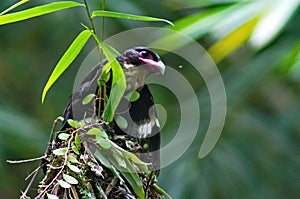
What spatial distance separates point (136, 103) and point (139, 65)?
8cm

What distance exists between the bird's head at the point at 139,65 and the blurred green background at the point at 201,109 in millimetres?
914

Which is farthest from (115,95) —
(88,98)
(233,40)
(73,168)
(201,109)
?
(201,109)

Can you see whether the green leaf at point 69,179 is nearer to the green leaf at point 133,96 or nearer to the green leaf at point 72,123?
the green leaf at point 72,123

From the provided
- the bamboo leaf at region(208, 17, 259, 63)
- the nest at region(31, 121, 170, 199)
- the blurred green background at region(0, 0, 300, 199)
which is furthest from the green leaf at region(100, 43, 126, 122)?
the blurred green background at region(0, 0, 300, 199)

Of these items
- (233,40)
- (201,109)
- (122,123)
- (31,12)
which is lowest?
(201,109)

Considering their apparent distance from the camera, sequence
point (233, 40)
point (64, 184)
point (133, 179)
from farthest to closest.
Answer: point (233, 40), point (133, 179), point (64, 184)

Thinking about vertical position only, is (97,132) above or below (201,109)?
above

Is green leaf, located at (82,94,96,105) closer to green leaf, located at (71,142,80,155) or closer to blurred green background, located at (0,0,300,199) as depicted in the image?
green leaf, located at (71,142,80,155)

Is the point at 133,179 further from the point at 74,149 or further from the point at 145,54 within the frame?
the point at 145,54

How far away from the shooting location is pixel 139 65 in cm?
119

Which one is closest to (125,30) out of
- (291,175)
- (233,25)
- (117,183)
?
(291,175)

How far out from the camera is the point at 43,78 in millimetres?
2811

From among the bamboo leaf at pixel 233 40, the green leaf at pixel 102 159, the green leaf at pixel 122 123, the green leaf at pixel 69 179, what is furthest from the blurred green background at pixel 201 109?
the green leaf at pixel 69 179

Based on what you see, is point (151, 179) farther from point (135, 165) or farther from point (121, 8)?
point (121, 8)
